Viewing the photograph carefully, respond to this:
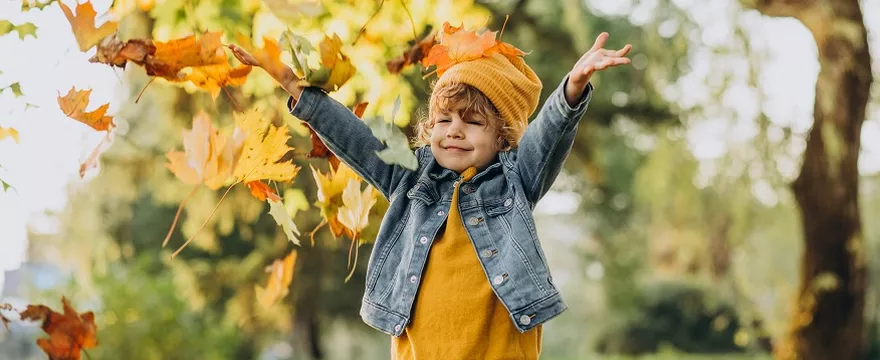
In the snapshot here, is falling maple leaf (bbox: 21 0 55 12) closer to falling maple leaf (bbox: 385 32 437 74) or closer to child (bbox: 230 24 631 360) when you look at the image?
child (bbox: 230 24 631 360)

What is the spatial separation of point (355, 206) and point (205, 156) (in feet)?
1.18

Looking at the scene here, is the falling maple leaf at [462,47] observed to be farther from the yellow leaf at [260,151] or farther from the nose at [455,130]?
the yellow leaf at [260,151]

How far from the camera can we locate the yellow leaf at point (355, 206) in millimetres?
1545

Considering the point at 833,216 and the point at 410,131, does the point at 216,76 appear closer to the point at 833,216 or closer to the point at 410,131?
the point at 410,131

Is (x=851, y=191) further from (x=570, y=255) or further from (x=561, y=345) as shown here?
(x=570, y=255)

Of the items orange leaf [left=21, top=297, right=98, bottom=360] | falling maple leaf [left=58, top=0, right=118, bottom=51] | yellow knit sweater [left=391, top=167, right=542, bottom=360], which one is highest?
falling maple leaf [left=58, top=0, right=118, bottom=51]

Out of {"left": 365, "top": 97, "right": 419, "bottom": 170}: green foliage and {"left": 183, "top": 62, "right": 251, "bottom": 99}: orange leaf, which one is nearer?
{"left": 365, "top": 97, "right": 419, "bottom": 170}: green foliage

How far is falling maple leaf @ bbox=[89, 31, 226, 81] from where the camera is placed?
1287 mm

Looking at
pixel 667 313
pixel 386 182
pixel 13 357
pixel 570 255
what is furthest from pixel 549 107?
pixel 570 255

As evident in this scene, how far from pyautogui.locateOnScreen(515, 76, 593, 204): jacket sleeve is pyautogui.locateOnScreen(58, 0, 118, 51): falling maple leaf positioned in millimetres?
649

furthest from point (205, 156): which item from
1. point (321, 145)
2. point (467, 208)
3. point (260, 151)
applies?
point (467, 208)

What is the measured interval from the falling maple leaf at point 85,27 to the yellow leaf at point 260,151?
22 centimetres

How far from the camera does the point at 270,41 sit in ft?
4.26

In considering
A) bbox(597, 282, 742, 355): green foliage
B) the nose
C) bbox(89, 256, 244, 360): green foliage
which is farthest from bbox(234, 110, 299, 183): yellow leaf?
bbox(597, 282, 742, 355): green foliage
